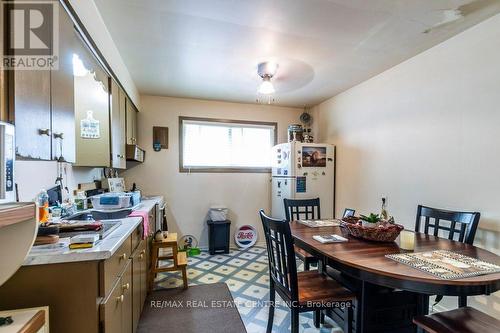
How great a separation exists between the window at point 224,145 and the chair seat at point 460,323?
315cm

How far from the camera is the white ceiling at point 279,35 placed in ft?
5.78

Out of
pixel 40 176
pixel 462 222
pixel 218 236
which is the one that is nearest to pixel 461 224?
pixel 462 222

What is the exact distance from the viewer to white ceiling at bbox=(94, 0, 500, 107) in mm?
1763

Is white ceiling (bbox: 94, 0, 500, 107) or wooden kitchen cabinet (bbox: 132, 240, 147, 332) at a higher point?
white ceiling (bbox: 94, 0, 500, 107)

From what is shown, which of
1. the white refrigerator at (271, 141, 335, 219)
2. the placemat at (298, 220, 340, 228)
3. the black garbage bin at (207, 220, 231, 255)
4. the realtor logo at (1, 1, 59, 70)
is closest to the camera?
the realtor logo at (1, 1, 59, 70)

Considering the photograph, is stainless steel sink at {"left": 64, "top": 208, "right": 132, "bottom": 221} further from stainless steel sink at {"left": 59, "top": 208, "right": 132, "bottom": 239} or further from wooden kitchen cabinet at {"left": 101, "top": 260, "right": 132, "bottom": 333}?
wooden kitchen cabinet at {"left": 101, "top": 260, "right": 132, "bottom": 333}

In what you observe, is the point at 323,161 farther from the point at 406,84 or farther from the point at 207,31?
the point at 207,31

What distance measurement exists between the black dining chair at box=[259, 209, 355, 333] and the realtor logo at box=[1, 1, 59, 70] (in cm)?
145

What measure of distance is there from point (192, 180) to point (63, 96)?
271 cm

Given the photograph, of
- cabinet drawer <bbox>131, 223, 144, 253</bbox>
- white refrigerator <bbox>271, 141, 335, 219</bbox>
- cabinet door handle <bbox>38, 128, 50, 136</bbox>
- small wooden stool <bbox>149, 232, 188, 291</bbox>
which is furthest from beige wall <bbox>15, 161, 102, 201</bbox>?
white refrigerator <bbox>271, 141, 335, 219</bbox>

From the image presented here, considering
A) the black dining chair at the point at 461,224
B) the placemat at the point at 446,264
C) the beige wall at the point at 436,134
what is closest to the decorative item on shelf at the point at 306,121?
the beige wall at the point at 436,134

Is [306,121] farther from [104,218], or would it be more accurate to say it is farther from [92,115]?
[104,218]

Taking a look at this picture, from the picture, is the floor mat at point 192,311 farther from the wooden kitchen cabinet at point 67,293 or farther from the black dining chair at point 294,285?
the wooden kitchen cabinet at point 67,293

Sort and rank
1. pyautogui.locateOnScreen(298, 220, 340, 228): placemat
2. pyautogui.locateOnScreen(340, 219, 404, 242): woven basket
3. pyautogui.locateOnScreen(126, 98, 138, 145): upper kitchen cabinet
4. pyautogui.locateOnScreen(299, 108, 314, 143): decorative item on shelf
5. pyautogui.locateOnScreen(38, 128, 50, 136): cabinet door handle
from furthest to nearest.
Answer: pyautogui.locateOnScreen(299, 108, 314, 143): decorative item on shelf
pyautogui.locateOnScreen(126, 98, 138, 145): upper kitchen cabinet
pyautogui.locateOnScreen(298, 220, 340, 228): placemat
pyautogui.locateOnScreen(340, 219, 404, 242): woven basket
pyautogui.locateOnScreen(38, 128, 50, 136): cabinet door handle
